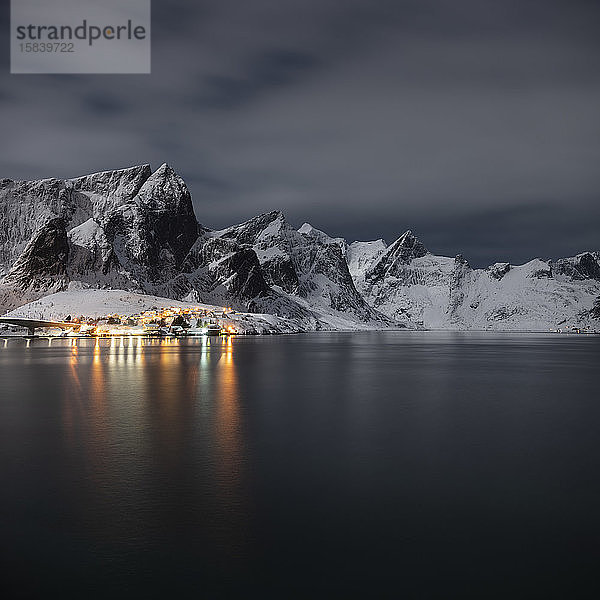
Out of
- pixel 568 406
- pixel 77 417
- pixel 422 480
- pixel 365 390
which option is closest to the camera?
pixel 422 480

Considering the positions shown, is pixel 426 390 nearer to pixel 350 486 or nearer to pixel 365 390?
pixel 365 390

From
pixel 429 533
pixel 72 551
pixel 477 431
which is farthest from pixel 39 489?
pixel 477 431

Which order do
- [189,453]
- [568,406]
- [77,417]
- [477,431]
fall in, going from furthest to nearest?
[568,406], [77,417], [477,431], [189,453]

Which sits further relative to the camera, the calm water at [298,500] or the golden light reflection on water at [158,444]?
the golden light reflection on water at [158,444]

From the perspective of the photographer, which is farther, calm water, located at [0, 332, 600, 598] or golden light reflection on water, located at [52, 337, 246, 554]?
golden light reflection on water, located at [52, 337, 246, 554]

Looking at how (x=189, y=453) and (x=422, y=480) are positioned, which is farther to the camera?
(x=189, y=453)

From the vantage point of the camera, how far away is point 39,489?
17.4 meters

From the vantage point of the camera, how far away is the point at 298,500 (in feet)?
54.3

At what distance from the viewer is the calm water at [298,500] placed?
1154 centimetres

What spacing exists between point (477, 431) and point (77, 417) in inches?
806

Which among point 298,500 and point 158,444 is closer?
point 298,500

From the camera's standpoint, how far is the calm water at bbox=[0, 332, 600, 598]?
454 inches

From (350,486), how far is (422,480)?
2.52m

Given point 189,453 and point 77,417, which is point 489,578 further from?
point 77,417
